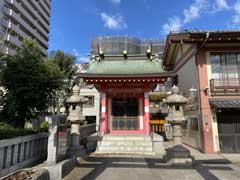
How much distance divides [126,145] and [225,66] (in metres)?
8.02

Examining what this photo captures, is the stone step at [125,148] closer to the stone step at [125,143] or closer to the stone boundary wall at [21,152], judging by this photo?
the stone step at [125,143]

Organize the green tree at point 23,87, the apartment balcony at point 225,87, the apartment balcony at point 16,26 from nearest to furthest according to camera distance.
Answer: the green tree at point 23,87
the apartment balcony at point 225,87
the apartment balcony at point 16,26

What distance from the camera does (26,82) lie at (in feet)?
28.7

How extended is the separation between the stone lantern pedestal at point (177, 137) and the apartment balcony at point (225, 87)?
4010mm

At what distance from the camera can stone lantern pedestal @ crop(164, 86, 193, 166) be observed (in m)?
7.86

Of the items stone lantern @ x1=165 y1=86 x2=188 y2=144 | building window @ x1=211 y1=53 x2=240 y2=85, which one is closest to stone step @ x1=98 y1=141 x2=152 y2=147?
stone lantern @ x1=165 y1=86 x2=188 y2=144

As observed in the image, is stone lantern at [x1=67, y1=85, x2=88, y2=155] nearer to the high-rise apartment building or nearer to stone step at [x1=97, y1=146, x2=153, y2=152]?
stone step at [x1=97, y1=146, x2=153, y2=152]

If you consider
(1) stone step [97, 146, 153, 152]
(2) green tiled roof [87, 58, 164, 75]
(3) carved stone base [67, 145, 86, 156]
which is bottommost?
(1) stone step [97, 146, 153, 152]

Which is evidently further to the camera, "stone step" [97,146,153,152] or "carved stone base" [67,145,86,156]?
"stone step" [97,146,153,152]

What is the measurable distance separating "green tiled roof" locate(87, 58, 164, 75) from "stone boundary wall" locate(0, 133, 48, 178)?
235 inches

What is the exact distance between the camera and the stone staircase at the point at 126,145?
1050cm

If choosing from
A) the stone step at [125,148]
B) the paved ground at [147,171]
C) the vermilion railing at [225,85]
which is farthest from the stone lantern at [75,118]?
the vermilion railing at [225,85]

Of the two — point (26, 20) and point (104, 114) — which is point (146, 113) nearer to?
point (104, 114)

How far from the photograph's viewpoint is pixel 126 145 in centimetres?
1083
